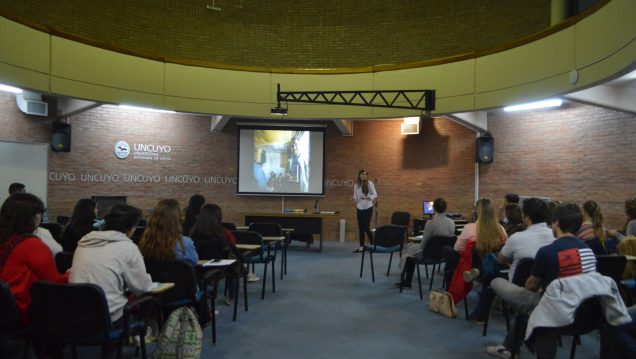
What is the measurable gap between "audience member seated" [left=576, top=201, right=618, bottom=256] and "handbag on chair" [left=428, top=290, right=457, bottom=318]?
1.48 metres

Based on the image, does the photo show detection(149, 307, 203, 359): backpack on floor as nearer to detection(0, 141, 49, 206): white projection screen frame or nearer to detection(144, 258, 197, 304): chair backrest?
detection(144, 258, 197, 304): chair backrest

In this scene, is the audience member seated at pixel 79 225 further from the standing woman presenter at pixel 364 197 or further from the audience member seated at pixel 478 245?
the standing woman presenter at pixel 364 197

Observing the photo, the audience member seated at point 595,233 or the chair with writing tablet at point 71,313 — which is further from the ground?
the audience member seated at point 595,233

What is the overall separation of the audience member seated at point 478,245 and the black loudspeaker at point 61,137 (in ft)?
28.5

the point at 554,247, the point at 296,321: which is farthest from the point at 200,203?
the point at 554,247

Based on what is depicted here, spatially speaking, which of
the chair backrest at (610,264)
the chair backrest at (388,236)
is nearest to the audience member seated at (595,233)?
the chair backrest at (610,264)

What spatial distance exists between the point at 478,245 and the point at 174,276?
3030 mm

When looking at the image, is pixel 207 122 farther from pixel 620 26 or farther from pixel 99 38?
pixel 620 26

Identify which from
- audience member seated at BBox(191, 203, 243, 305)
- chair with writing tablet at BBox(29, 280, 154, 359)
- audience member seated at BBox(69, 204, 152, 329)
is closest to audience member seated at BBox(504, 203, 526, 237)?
audience member seated at BBox(191, 203, 243, 305)

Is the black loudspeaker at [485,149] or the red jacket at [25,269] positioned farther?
the black loudspeaker at [485,149]

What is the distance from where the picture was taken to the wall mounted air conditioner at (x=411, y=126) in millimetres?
10445

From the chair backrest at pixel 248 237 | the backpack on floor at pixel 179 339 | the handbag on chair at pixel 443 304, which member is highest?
the chair backrest at pixel 248 237

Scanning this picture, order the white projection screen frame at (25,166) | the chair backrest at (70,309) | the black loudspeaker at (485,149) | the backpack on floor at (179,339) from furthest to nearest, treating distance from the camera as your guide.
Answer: the black loudspeaker at (485,149)
the white projection screen frame at (25,166)
the backpack on floor at (179,339)
the chair backrest at (70,309)

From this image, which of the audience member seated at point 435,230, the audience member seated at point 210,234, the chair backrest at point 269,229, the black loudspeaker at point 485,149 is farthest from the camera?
the black loudspeaker at point 485,149
